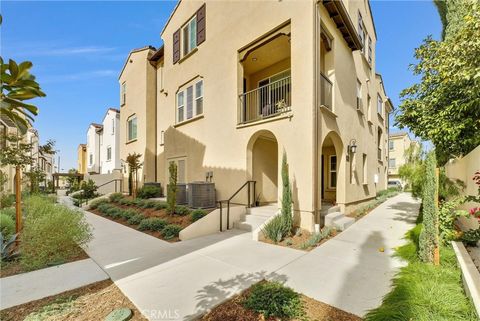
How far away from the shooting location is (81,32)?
27.1 ft

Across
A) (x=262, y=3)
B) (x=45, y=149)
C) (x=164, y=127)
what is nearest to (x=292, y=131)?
(x=262, y=3)

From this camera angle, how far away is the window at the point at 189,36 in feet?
41.6

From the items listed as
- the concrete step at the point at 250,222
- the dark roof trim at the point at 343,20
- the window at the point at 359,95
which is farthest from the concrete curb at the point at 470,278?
the window at the point at 359,95

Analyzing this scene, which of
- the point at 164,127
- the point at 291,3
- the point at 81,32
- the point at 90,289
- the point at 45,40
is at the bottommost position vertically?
the point at 90,289

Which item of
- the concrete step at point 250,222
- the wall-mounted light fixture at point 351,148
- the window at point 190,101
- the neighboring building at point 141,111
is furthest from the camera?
the neighboring building at point 141,111

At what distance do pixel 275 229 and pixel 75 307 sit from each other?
4.76 meters

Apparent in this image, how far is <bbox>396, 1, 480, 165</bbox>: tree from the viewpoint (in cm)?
494

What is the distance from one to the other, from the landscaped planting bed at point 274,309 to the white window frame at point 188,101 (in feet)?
31.4

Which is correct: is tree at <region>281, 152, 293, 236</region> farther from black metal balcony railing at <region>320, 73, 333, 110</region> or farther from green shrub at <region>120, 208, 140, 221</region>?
green shrub at <region>120, 208, 140, 221</region>

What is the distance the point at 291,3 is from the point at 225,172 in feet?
22.6

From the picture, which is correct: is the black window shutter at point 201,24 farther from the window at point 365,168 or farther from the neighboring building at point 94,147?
the neighboring building at point 94,147

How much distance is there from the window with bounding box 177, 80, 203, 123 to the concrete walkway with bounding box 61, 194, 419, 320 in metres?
7.08

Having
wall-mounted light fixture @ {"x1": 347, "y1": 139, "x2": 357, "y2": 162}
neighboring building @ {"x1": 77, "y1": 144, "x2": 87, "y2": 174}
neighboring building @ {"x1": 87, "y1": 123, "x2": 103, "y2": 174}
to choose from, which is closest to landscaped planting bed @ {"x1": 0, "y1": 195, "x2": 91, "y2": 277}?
wall-mounted light fixture @ {"x1": 347, "y1": 139, "x2": 357, "y2": 162}

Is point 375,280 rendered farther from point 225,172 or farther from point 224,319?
point 225,172
